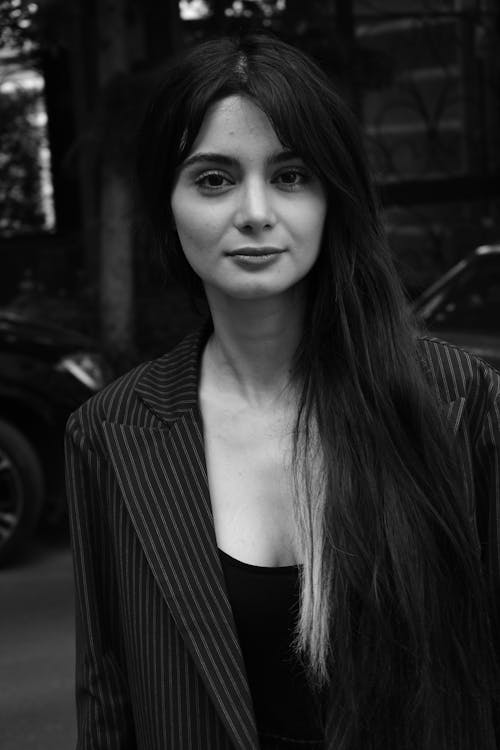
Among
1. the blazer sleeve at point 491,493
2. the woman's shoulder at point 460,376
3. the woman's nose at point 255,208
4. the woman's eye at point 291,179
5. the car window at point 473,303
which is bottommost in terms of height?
the blazer sleeve at point 491,493

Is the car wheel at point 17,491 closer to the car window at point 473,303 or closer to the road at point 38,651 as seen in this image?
the road at point 38,651

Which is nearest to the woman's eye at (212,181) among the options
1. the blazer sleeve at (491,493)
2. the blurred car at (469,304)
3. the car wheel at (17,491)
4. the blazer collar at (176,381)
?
the blazer collar at (176,381)

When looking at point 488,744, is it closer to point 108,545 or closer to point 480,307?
point 108,545

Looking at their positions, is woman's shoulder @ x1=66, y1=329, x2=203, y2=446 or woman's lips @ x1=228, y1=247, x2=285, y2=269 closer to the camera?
woman's lips @ x1=228, y1=247, x2=285, y2=269

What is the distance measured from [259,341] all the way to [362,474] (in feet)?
0.93

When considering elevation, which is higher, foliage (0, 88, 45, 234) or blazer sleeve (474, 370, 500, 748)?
foliage (0, 88, 45, 234)

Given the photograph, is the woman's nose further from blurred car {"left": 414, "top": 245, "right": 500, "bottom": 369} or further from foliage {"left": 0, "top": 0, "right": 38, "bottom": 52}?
foliage {"left": 0, "top": 0, "right": 38, "bottom": 52}

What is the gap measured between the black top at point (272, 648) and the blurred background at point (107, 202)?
261 centimetres

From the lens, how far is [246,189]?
1.76 meters

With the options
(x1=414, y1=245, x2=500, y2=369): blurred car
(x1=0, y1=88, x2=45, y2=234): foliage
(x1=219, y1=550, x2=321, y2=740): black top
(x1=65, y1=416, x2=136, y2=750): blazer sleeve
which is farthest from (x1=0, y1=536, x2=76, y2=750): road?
(x1=0, y1=88, x2=45, y2=234): foliage

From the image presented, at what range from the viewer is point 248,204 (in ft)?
5.75

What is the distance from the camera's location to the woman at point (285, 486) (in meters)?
1.68

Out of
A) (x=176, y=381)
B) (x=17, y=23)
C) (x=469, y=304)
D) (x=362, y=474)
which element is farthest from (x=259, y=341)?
(x=17, y=23)

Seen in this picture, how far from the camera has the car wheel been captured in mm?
5910
